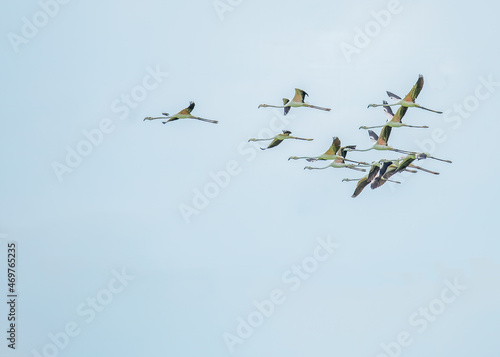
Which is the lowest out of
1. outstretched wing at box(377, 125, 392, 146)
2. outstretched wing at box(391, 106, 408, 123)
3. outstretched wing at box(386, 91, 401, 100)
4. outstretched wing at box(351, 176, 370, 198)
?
outstretched wing at box(351, 176, 370, 198)

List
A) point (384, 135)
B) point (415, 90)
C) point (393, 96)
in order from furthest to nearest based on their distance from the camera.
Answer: point (384, 135)
point (393, 96)
point (415, 90)

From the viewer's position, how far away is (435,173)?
58688 millimetres

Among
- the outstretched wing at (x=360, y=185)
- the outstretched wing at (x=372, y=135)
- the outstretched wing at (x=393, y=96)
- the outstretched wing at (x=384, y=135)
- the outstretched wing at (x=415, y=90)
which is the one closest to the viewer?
the outstretched wing at (x=415, y=90)

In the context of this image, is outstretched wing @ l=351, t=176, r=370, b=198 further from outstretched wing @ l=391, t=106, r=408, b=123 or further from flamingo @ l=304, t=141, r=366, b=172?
outstretched wing @ l=391, t=106, r=408, b=123

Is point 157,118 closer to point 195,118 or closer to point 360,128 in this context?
point 195,118

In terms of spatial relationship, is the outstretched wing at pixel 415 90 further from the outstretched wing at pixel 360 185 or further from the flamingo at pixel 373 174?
the outstretched wing at pixel 360 185

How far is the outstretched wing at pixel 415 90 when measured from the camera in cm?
5139

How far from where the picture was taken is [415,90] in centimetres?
5256

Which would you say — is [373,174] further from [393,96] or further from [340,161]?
[393,96]

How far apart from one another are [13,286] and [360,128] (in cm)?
1480

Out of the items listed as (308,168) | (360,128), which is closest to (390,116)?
(360,128)

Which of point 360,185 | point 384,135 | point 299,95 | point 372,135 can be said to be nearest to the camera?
point 299,95

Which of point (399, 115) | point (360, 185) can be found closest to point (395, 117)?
point (399, 115)

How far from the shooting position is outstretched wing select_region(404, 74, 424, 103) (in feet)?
169
